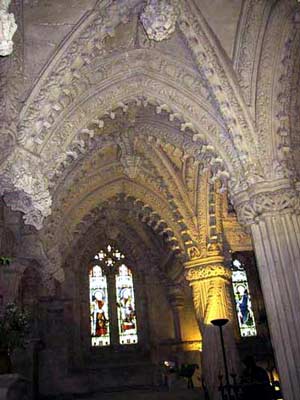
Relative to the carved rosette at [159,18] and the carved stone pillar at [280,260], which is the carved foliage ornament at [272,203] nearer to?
the carved stone pillar at [280,260]

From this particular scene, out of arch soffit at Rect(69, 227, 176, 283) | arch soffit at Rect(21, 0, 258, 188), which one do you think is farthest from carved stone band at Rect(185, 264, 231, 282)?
arch soffit at Rect(69, 227, 176, 283)

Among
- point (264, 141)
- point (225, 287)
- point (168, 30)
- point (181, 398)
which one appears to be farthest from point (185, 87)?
point (181, 398)

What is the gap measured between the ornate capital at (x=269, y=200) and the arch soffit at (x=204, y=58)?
0.63m

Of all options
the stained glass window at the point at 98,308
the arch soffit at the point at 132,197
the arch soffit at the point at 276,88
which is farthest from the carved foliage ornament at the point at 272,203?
the stained glass window at the point at 98,308

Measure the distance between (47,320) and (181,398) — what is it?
5669 millimetres

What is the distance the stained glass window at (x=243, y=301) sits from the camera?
58.3ft

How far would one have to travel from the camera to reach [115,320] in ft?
58.3

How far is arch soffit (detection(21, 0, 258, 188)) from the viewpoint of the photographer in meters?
8.73

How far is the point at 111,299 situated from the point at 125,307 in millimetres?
575

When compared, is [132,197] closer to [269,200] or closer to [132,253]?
[132,253]

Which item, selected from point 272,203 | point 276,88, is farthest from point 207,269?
point 276,88

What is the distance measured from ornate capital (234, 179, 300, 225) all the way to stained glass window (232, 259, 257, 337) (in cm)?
983

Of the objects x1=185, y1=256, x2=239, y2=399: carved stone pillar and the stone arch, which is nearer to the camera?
the stone arch

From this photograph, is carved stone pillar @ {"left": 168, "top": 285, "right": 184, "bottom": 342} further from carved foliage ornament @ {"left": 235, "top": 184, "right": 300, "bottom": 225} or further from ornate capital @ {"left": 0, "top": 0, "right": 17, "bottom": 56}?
ornate capital @ {"left": 0, "top": 0, "right": 17, "bottom": 56}
